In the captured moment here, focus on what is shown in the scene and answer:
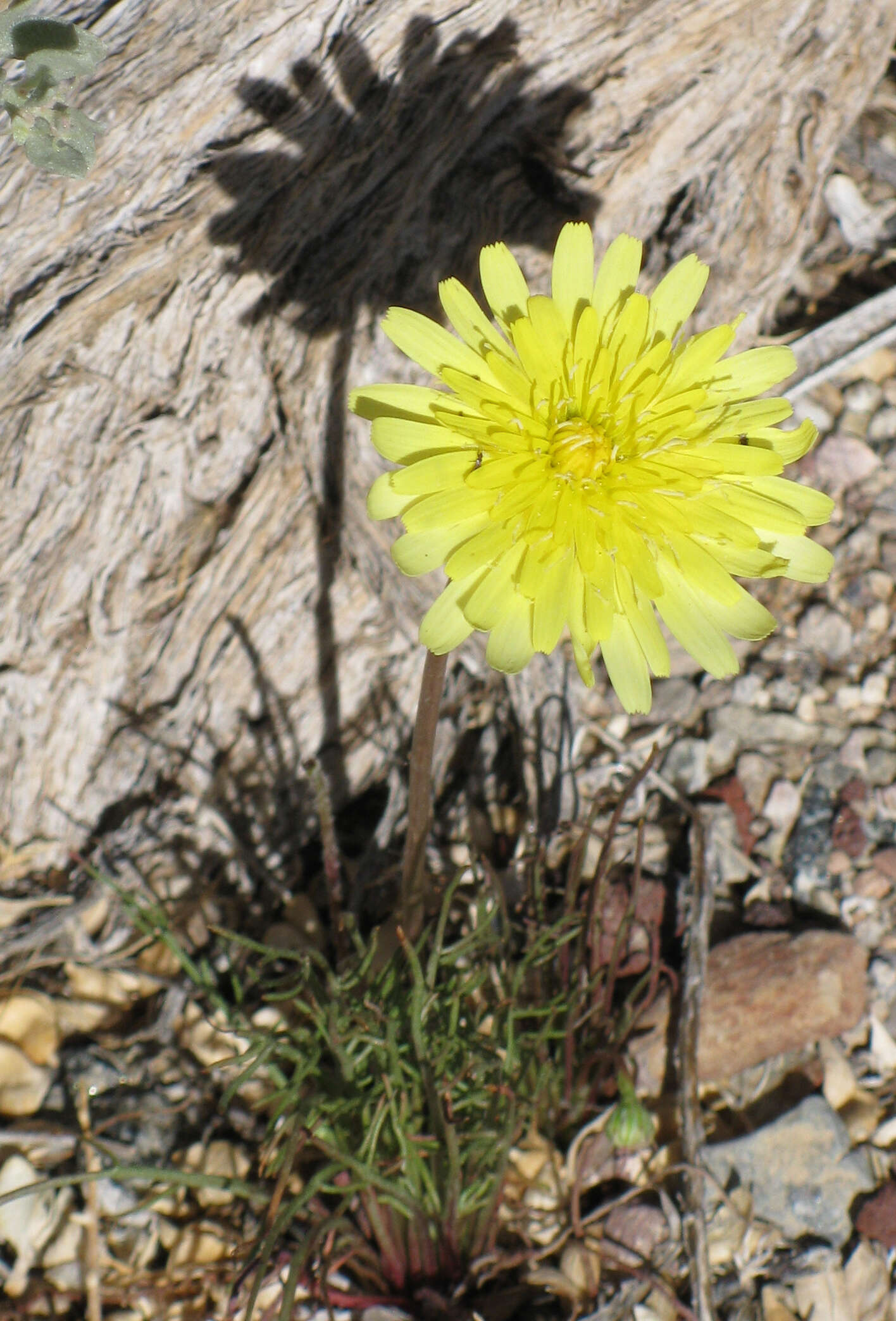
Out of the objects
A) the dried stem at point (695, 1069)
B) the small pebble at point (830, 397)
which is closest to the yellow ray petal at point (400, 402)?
the dried stem at point (695, 1069)

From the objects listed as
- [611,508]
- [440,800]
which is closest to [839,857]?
[440,800]

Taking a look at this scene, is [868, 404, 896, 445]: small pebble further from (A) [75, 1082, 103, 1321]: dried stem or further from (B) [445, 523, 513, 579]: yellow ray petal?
(A) [75, 1082, 103, 1321]: dried stem

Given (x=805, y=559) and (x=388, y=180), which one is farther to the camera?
(x=388, y=180)

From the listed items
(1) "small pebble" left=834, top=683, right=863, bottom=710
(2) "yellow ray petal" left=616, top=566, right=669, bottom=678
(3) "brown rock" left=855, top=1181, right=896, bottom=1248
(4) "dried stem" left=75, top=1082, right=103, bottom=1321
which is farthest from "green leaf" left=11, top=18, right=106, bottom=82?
(3) "brown rock" left=855, top=1181, right=896, bottom=1248

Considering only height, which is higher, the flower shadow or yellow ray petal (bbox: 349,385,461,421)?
the flower shadow

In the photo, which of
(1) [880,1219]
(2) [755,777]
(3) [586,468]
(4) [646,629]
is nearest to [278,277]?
(3) [586,468]

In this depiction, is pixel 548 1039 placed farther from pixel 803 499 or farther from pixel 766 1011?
pixel 803 499
